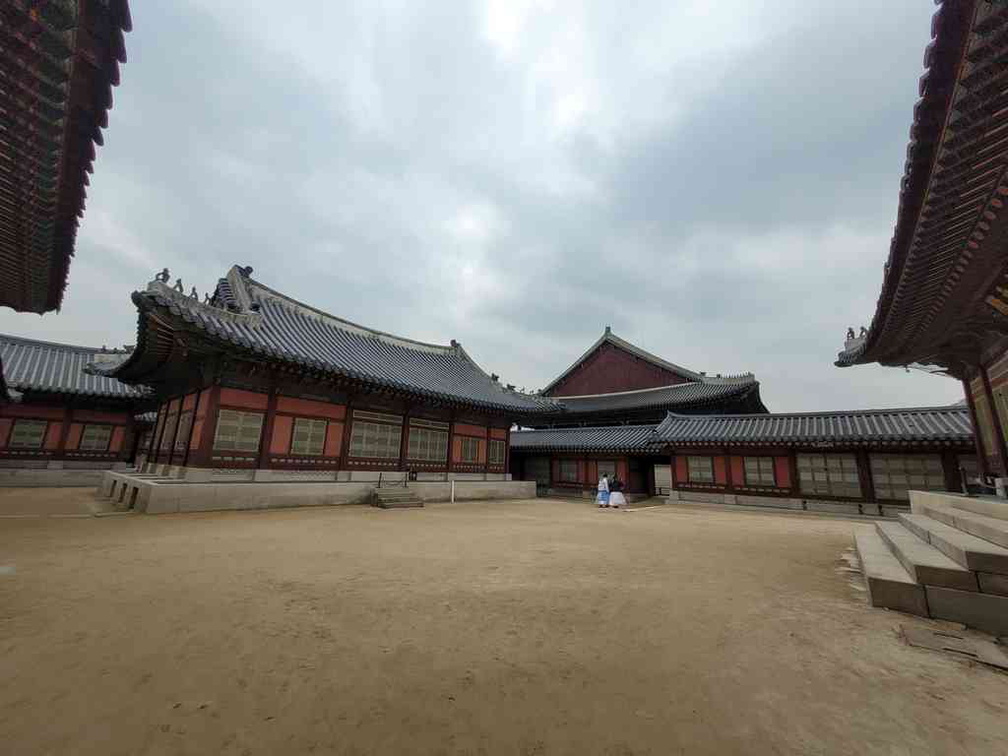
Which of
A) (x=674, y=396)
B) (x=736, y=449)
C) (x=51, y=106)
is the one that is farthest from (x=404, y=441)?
(x=674, y=396)

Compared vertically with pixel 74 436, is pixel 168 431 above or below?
above

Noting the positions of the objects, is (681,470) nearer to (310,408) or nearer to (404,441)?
(404,441)

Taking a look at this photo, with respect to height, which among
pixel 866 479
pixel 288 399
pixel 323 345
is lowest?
pixel 866 479

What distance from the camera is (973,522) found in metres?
4.82

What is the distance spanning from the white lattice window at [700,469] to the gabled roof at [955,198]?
1269 centimetres

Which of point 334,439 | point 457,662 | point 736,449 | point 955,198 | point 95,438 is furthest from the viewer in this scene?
point 95,438

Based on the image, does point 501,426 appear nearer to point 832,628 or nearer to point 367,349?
point 367,349

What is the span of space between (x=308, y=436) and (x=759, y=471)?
1913 centimetres

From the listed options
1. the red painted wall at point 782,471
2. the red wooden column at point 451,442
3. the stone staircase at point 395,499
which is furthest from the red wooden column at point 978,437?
the red wooden column at point 451,442

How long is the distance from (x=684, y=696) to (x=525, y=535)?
6.52 meters

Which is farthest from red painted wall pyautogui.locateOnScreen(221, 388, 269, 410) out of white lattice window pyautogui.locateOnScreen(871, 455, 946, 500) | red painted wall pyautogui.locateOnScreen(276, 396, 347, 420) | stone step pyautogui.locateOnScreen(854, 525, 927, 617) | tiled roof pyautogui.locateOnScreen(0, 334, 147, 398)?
white lattice window pyautogui.locateOnScreen(871, 455, 946, 500)

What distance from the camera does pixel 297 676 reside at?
9.08ft

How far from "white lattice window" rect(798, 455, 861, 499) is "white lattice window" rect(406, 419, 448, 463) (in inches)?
616

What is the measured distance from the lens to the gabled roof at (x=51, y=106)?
3.28 metres
